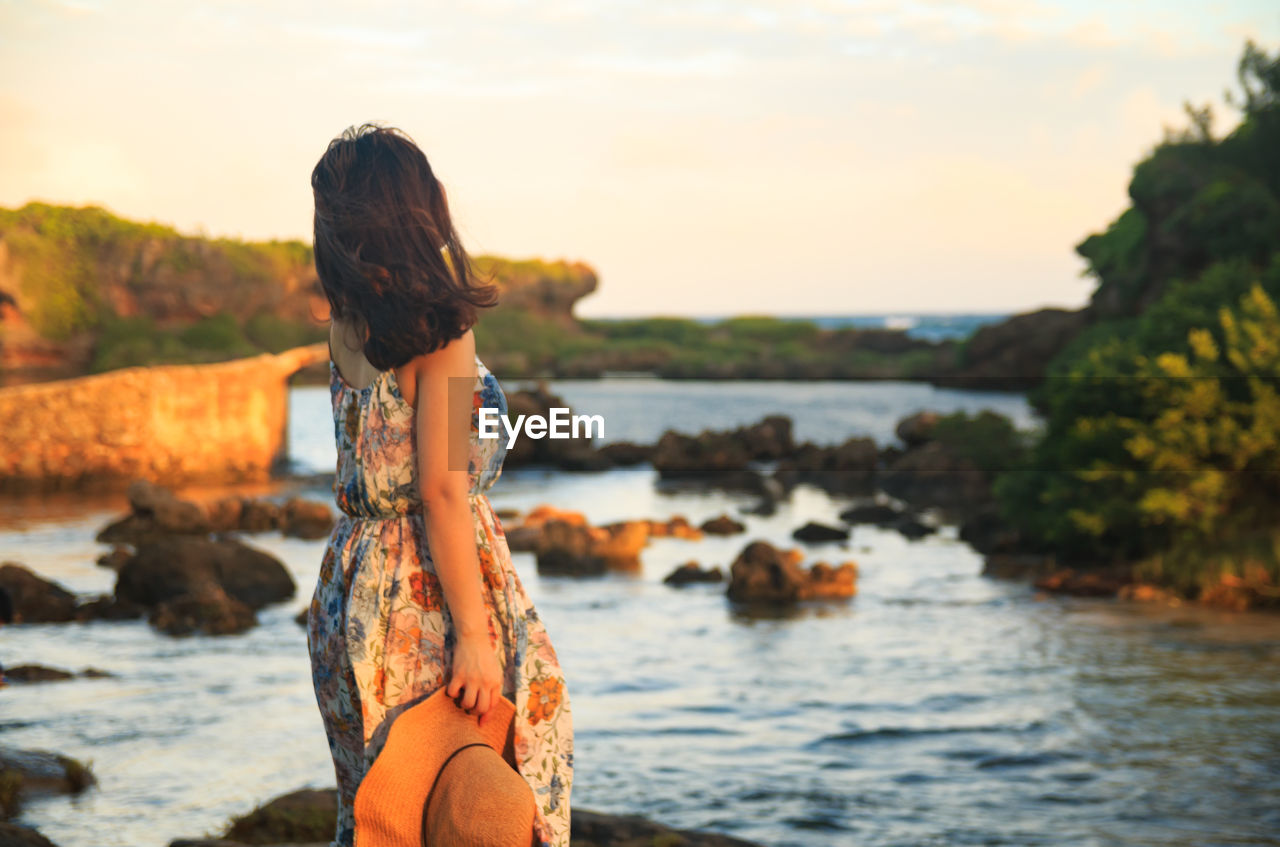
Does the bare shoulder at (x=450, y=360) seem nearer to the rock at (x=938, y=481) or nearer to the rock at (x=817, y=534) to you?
the rock at (x=817, y=534)

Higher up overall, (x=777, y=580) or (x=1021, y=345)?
(x=1021, y=345)

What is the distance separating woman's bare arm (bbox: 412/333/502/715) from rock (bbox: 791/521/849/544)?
15.8m

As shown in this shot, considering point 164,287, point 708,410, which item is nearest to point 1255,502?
point 708,410

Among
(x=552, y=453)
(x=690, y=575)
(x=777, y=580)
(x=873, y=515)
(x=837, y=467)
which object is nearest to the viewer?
(x=777, y=580)

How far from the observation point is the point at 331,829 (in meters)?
5.22

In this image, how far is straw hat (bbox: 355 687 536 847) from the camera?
240 cm

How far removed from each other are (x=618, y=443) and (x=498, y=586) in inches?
1114

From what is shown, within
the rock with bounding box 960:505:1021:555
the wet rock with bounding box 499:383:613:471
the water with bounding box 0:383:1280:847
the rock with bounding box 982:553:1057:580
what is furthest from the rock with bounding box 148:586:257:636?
the wet rock with bounding box 499:383:613:471

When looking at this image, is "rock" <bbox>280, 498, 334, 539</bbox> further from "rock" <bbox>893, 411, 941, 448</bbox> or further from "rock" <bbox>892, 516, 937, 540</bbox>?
"rock" <bbox>893, 411, 941, 448</bbox>

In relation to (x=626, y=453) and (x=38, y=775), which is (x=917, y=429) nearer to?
(x=626, y=453)

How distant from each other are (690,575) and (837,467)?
Result: 1419cm

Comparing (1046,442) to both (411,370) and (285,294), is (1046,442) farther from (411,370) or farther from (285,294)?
(285,294)

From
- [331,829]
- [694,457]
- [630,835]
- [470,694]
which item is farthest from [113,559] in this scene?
[694,457]

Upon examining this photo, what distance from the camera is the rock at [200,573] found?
1215 cm
